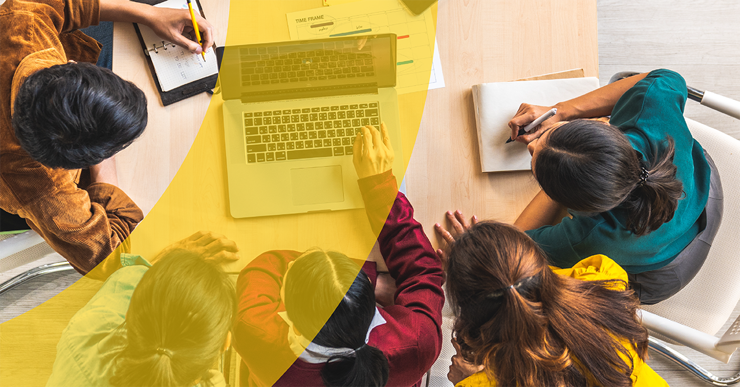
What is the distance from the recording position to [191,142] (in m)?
0.94

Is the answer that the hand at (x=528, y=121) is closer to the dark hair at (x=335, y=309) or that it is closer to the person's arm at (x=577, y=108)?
the person's arm at (x=577, y=108)

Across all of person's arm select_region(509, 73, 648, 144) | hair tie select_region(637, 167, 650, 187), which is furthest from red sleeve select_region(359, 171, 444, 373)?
hair tie select_region(637, 167, 650, 187)

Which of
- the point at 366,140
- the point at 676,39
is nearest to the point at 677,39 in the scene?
the point at 676,39

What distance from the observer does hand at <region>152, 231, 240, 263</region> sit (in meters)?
0.69

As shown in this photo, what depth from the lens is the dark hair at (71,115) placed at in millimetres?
711

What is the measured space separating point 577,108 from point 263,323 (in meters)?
0.86

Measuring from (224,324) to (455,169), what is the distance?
614mm

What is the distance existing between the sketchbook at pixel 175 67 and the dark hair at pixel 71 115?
0.17m

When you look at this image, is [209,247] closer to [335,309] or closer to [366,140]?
[335,309]

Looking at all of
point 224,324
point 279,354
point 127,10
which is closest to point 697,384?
point 279,354

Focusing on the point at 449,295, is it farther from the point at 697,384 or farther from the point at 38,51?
the point at 697,384

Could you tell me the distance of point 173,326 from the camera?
58 cm

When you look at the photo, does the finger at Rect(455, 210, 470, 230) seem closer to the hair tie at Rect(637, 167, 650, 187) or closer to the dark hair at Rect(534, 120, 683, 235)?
the dark hair at Rect(534, 120, 683, 235)

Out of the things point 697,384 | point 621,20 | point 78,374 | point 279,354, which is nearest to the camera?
point 78,374
